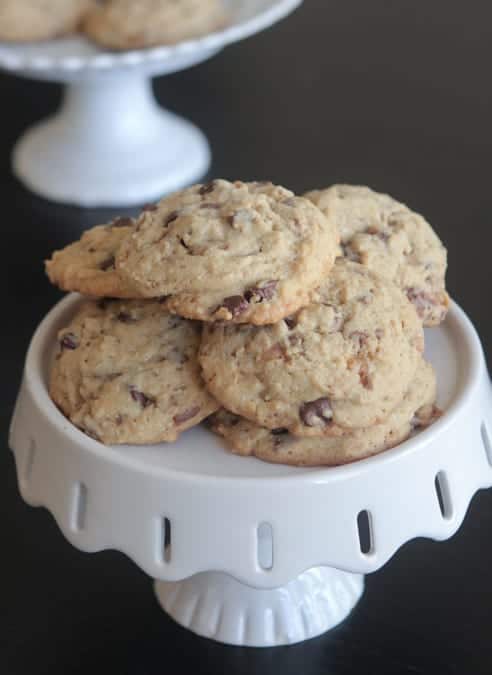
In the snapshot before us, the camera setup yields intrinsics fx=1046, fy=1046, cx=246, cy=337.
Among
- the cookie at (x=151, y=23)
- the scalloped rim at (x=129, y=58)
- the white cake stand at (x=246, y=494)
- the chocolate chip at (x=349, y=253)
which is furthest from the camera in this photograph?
the cookie at (x=151, y=23)

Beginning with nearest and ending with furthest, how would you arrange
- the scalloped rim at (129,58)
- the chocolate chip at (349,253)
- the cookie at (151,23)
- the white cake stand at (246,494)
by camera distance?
1. the white cake stand at (246,494)
2. the chocolate chip at (349,253)
3. the scalloped rim at (129,58)
4. the cookie at (151,23)

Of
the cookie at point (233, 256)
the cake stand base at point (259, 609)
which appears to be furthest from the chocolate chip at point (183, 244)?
the cake stand base at point (259, 609)

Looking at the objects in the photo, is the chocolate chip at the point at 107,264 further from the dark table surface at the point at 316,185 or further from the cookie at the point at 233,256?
the dark table surface at the point at 316,185

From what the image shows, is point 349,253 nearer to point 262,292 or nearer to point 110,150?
point 262,292

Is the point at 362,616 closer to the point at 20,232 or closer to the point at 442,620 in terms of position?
the point at 442,620

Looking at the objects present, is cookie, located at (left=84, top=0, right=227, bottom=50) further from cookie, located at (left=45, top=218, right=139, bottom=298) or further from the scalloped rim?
cookie, located at (left=45, top=218, right=139, bottom=298)

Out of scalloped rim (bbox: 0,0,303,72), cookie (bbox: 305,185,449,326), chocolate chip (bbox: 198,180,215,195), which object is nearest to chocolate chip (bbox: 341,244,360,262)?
cookie (bbox: 305,185,449,326)

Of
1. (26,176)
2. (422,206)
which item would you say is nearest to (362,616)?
(422,206)

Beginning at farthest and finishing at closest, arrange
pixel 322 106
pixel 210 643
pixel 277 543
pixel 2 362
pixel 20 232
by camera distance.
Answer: pixel 322 106, pixel 20 232, pixel 2 362, pixel 210 643, pixel 277 543
